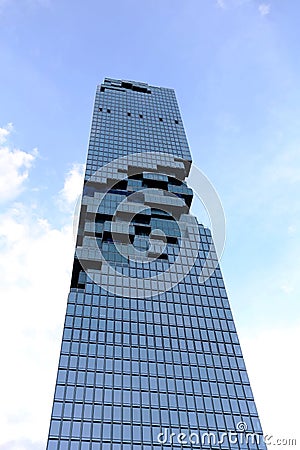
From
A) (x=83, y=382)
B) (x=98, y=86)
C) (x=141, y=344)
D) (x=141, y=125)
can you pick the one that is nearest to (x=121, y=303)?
(x=141, y=344)

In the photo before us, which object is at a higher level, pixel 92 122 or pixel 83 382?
pixel 92 122

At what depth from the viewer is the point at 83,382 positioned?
213 feet

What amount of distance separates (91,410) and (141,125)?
82095 millimetres

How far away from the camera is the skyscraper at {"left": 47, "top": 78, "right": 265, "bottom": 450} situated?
202 ft

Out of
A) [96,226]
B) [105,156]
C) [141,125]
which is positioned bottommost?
[96,226]

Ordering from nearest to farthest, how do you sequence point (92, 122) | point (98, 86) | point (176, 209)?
1. point (176, 209)
2. point (92, 122)
3. point (98, 86)

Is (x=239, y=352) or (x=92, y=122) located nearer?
(x=239, y=352)

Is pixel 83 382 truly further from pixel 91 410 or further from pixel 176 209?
pixel 176 209

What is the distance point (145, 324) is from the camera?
7656cm

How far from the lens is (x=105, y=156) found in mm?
113250

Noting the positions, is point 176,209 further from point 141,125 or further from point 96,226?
point 141,125

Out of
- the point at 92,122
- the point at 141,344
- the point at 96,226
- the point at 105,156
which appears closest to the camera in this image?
the point at 141,344

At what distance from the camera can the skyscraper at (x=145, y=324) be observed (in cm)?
6150

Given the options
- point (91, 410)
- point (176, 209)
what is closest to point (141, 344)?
point (91, 410)
